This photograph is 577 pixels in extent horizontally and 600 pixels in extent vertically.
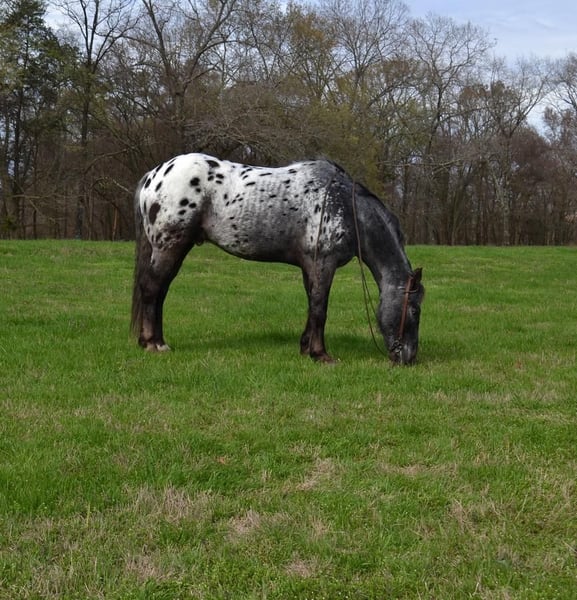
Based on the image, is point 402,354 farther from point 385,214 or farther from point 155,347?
point 155,347

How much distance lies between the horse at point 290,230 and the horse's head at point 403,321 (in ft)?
0.04

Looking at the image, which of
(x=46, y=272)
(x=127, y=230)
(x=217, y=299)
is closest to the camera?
(x=217, y=299)

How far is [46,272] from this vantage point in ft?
51.1

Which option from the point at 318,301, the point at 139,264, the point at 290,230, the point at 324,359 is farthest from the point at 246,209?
the point at 324,359

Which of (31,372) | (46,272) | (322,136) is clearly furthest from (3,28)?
(31,372)

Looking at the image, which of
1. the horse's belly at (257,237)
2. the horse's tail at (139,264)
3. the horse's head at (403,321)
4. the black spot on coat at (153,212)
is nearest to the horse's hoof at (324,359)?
the horse's head at (403,321)

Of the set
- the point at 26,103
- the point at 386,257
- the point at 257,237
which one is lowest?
the point at 386,257

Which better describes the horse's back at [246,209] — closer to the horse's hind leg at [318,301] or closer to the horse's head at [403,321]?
the horse's hind leg at [318,301]

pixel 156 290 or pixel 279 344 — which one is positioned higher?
pixel 156 290

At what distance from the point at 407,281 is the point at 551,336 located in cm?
322

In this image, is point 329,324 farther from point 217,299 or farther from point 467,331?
point 217,299

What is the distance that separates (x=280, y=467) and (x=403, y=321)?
350cm

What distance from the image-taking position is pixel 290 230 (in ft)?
24.6

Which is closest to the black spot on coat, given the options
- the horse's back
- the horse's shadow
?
the horse's back
